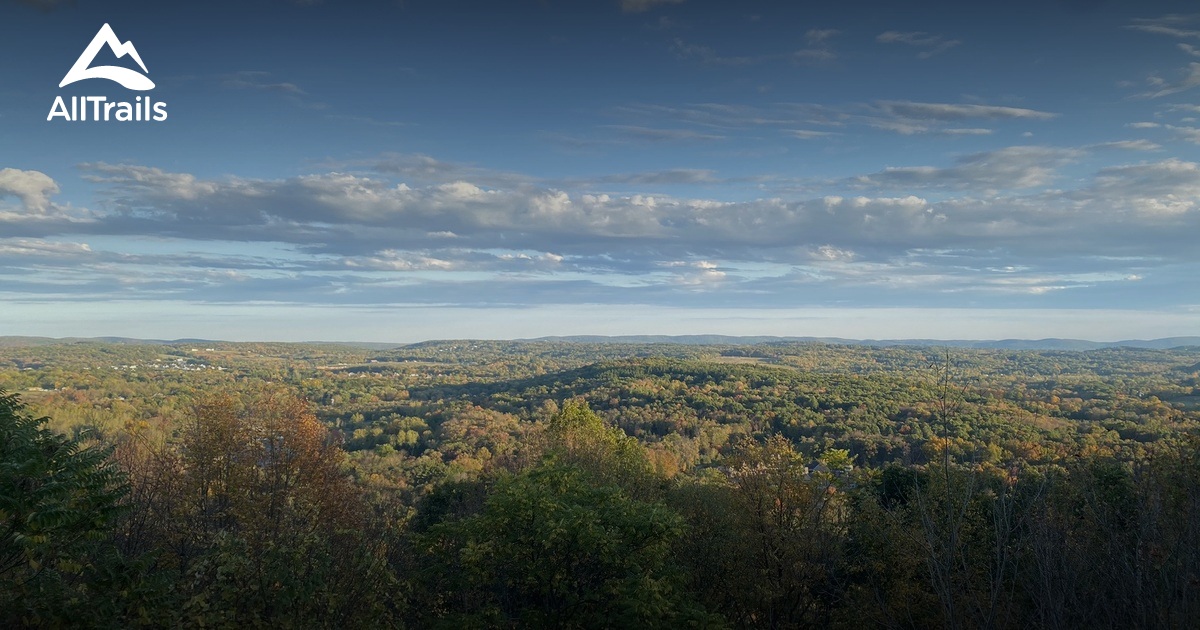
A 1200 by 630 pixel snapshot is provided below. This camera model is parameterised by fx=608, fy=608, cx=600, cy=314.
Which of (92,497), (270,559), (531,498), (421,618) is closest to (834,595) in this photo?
(531,498)

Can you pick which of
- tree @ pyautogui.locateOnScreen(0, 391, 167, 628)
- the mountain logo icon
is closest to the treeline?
tree @ pyautogui.locateOnScreen(0, 391, 167, 628)

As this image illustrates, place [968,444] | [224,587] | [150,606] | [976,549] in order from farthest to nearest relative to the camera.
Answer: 1. [968,444]
2. [976,549]
3. [224,587]
4. [150,606]

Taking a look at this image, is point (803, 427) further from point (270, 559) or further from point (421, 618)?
point (270, 559)

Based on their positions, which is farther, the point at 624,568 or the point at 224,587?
the point at 624,568

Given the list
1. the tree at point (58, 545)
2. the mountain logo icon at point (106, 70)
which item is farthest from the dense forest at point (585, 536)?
the mountain logo icon at point (106, 70)

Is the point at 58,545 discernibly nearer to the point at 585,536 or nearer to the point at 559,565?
the point at 585,536

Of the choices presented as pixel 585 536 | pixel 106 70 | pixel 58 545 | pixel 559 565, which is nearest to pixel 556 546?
pixel 559 565

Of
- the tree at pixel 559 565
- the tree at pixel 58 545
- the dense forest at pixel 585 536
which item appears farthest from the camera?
the tree at pixel 559 565

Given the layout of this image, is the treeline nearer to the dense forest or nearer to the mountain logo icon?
the dense forest

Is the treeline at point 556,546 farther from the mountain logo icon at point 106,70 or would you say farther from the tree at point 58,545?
the mountain logo icon at point 106,70
